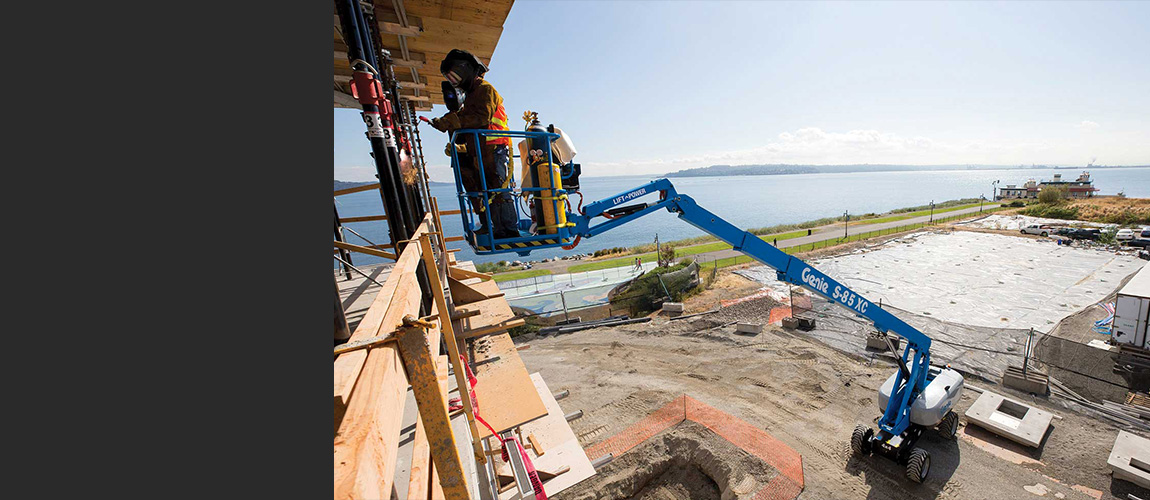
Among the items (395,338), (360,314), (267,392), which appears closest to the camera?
(267,392)

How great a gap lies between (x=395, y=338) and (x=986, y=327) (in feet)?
81.2

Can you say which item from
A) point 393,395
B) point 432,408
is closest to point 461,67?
point 432,408

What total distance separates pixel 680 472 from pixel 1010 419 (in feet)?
28.1

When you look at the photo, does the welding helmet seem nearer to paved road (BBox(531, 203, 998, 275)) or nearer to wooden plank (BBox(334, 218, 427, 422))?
wooden plank (BBox(334, 218, 427, 422))

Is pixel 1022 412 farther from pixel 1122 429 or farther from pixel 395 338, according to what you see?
pixel 395 338

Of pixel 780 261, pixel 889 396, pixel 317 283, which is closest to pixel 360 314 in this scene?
pixel 317 283

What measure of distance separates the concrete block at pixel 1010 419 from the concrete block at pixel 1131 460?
3.44 feet

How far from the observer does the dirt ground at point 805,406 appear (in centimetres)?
859

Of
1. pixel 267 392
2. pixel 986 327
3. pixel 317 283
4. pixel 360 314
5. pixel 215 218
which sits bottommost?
pixel 986 327

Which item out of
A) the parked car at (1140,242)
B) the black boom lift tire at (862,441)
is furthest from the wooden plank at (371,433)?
the parked car at (1140,242)

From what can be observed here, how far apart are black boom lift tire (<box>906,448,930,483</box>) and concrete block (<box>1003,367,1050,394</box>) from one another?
6.95 metres

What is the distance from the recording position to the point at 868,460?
9.27 m

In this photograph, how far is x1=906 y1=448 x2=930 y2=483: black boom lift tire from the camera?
833 cm

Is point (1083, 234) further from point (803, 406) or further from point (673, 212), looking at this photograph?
point (673, 212)
